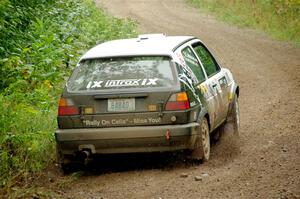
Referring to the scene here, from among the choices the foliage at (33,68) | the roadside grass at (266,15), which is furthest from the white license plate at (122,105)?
the roadside grass at (266,15)

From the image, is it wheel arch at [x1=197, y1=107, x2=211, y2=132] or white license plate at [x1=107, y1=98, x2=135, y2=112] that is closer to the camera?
white license plate at [x1=107, y1=98, x2=135, y2=112]

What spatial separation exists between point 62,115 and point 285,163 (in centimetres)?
276

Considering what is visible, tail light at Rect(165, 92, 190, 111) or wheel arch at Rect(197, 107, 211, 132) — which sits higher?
tail light at Rect(165, 92, 190, 111)

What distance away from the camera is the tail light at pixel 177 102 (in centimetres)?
775

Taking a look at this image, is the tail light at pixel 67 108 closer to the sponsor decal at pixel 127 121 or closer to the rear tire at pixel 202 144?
the sponsor decal at pixel 127 121

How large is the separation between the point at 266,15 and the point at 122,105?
20.2m

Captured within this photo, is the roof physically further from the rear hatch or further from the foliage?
the foliage

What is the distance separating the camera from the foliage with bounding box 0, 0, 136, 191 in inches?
314

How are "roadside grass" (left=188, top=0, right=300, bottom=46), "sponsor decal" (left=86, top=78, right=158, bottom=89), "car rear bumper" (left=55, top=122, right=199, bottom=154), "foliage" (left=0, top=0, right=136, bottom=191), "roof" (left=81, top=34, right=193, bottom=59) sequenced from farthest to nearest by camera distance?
"roadside grass" (left=188, top=0, right=300, bottom=46) < "roof" (left=81, top=34, right=193, bottom=59) < "foliage" (left=0, top=0, right=136, bottom=191) < "sponsor decal" (left=86, top=78, right=158, bottom=89) < "car rear bumper" (left=55, top=122, right=199, bottom=154)

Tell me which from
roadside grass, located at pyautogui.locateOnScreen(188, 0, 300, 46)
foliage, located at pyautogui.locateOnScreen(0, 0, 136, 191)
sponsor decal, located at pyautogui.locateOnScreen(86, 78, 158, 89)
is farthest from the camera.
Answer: roadside grass, located at pyautogui.locateOnScreen(188, 0, 300, 46)

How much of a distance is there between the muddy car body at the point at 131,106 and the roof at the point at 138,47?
0.01 metres

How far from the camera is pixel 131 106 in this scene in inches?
307

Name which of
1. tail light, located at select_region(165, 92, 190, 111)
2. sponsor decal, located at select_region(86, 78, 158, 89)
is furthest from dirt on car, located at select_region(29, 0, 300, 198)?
sponsor decal, located at select_region(86, 78, 158, 89)

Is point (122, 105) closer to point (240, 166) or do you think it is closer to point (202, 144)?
point (202, 144)
